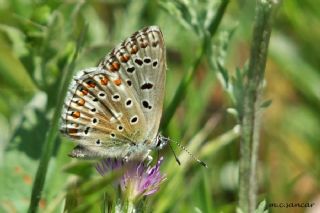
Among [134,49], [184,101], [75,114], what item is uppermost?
[134,49]

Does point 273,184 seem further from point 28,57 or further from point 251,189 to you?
point 28,57

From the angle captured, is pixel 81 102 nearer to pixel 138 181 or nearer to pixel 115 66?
pixel 115 66

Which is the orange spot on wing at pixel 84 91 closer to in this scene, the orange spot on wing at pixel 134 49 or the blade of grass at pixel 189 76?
the orange spot on wing at pixel 134 49

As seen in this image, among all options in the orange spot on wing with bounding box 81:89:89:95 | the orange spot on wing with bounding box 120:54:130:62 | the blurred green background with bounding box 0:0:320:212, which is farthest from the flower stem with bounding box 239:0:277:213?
the orange spot on wing with bounding box 81:89:89:95

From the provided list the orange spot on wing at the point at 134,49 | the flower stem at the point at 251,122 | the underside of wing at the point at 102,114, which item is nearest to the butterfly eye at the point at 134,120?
the underside of wing at the point at 102,114

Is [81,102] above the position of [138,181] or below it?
above

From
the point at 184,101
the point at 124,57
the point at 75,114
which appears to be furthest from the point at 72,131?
the point at 184,101
